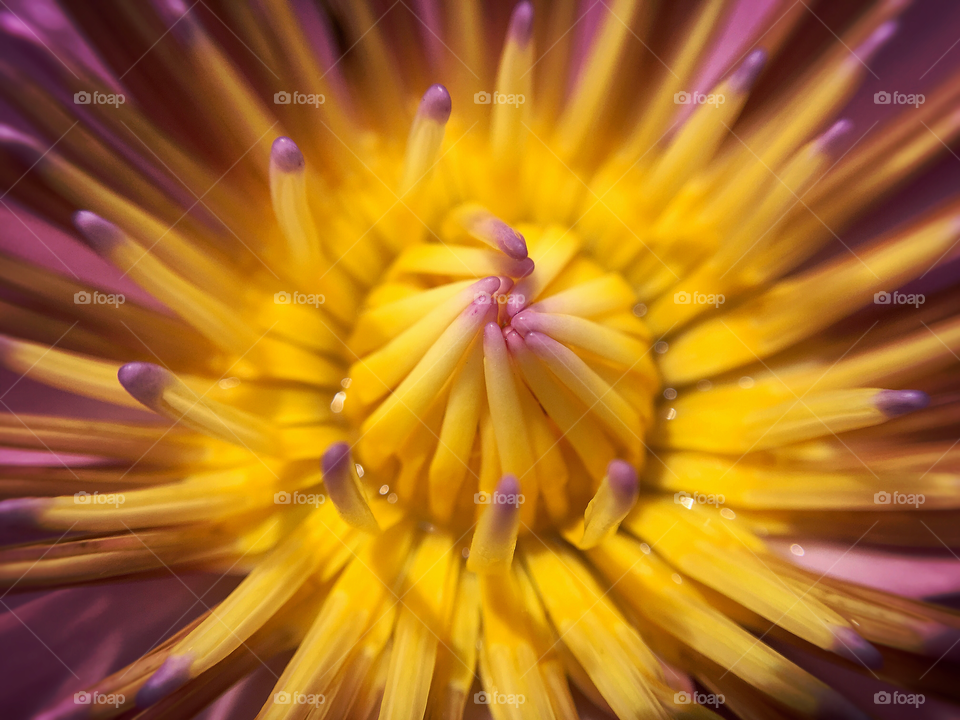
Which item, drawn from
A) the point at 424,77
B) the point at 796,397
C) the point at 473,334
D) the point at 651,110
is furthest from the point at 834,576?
the point at 424,77

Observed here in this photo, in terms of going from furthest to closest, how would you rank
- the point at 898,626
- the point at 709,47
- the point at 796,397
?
the point at 709,47
the point at 796,397
the point at 898,626

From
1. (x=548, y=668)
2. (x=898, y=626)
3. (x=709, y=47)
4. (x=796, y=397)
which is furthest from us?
(x=709, y=47)

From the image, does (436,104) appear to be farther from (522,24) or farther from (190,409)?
(190,409)

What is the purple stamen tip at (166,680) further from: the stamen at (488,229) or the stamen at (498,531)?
the stamen at (488,229)

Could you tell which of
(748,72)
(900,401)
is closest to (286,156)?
(748,72)

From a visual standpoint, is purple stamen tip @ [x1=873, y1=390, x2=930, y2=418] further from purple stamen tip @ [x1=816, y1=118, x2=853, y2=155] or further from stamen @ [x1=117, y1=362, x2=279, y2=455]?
stamen @ [x1=117, y1=362, x2=279, y2=455]

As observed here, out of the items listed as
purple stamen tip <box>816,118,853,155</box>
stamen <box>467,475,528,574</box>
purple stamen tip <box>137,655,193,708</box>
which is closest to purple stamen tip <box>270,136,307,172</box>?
stamen <box>467,475,528,574</box>

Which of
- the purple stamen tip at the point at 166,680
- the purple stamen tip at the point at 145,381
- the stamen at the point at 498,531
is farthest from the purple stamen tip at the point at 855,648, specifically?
the purple stamen tip at the point at 145,381

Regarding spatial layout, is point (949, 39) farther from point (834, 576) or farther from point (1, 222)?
point (1, 222)
